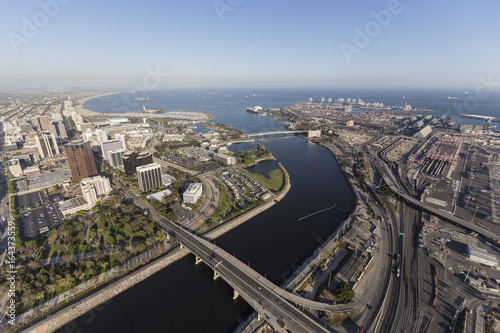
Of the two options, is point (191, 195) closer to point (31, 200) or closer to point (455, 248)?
point (31, 200)

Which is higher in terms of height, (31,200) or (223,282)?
(31,200)

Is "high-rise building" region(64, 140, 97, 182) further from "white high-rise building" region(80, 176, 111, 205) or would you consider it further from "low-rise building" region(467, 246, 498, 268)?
"low-rise building" region(467, 246, 498, 268)

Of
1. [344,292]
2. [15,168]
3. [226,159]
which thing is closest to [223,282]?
[344,292]

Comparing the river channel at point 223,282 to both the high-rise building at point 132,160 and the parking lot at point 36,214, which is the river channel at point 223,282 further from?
the high-rise building at point 132,160

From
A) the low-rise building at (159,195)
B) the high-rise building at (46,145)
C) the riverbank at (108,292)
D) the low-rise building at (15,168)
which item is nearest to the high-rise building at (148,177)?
the low-rise building at (159,195)

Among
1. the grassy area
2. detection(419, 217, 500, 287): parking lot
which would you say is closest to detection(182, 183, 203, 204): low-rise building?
the grassy area

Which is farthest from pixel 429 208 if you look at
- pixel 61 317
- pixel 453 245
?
pixel 61 317
